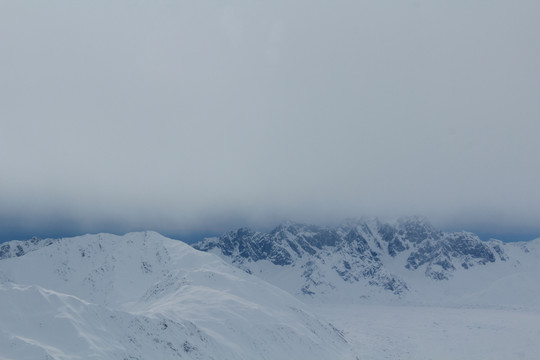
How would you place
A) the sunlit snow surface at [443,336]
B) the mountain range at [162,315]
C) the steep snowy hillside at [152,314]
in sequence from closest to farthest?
1. the steep snowy hillside at [152,314]
2. the mountain range at [162,315]
3. the sunlit snow surface at [443,336]

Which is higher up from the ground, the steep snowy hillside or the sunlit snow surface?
the steep snowy hillside

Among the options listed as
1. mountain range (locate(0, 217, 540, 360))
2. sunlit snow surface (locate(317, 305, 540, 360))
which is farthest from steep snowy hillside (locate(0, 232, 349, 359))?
sunlit snow surface (locate(317, 305, 540, 360))

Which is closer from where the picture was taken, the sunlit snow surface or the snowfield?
the snowfield

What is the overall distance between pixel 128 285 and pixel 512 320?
126286 mm

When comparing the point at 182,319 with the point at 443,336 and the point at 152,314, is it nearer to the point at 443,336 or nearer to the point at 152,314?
the point at 152,314

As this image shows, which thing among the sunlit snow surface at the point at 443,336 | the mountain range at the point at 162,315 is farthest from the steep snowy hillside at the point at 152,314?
the sunlit snow surface at the point at 443,336

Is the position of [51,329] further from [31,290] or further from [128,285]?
[128,285]

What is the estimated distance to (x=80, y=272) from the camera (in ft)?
514

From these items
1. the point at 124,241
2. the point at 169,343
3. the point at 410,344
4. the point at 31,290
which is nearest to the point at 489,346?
the point at 410,344

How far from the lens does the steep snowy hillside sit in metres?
56.0

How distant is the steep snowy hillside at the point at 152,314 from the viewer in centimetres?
5600

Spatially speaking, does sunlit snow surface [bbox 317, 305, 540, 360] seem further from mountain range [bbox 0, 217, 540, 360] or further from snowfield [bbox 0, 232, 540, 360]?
mountain range [bbox 0, 217, 540, 360]

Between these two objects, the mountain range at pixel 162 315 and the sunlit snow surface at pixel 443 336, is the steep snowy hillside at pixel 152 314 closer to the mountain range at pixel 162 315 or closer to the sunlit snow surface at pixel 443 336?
the mountain range at pixel 162 315

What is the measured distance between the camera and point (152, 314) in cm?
6981
